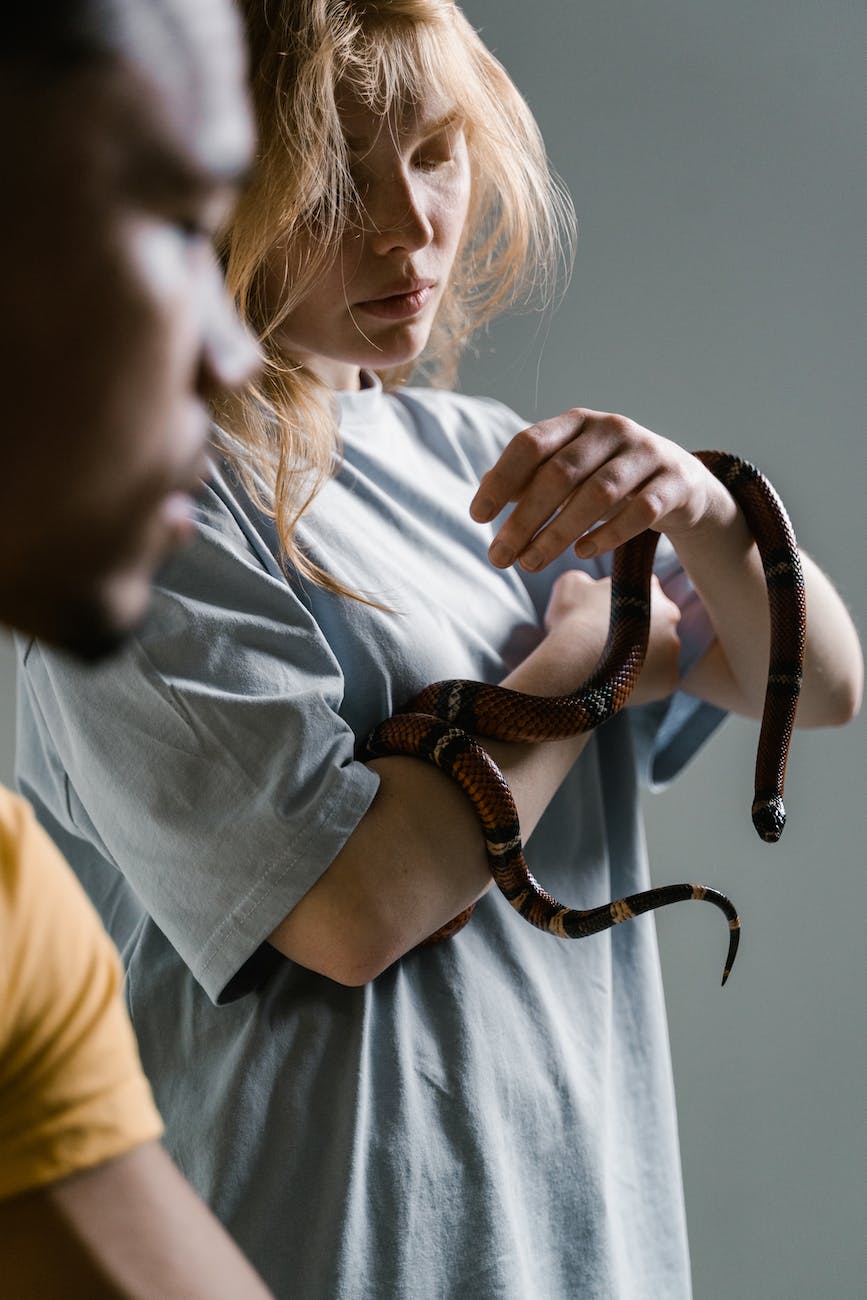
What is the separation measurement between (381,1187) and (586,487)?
58cm

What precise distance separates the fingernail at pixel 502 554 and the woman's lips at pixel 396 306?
0.84 feet

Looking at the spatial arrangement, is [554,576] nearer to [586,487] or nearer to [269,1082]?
[586,487]

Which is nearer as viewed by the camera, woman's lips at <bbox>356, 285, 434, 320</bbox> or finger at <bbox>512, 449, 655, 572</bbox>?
finger at <bbox>512, 449, 655, 572</bbox>

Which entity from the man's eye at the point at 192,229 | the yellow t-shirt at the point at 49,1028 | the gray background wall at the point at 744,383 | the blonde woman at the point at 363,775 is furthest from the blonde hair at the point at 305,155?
the gray background wall at the point at 744,383

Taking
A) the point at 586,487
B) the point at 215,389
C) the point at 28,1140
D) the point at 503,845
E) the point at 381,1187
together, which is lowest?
the point at 381,1187

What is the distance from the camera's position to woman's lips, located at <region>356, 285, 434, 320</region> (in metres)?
1.00

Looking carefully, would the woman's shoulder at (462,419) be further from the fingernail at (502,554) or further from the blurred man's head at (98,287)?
the blurred man's head at (98,287)

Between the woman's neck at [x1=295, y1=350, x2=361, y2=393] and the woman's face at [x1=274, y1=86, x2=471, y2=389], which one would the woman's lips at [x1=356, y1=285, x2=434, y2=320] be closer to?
the woman's face at [x1=274, y1=86, x2=471, y2=389]

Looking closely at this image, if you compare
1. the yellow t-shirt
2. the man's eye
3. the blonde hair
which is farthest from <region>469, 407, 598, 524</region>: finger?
the man's eye

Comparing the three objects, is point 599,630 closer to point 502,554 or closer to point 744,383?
point 502,554

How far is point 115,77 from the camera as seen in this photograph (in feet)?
0.84

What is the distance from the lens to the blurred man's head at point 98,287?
24cm

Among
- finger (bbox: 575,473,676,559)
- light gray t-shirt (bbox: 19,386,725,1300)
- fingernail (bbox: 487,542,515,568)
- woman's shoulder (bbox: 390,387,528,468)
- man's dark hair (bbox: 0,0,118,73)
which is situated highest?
man's dark hair (bbox: 0,0,118,73)

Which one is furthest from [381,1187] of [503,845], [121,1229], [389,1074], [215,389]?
[215,389]
